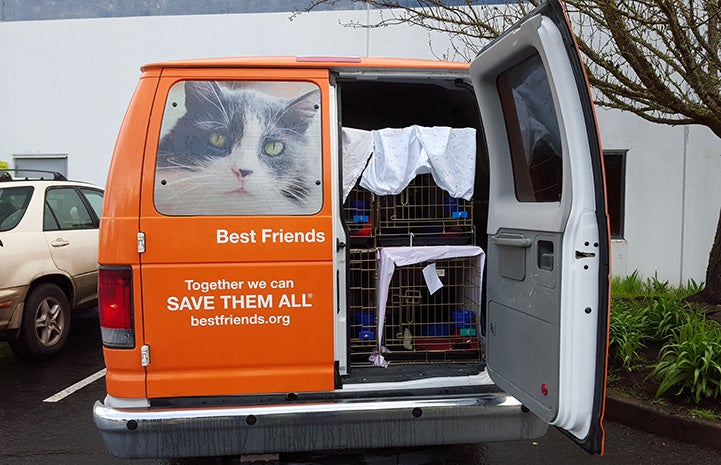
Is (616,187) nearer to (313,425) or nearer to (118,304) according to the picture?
(313,425)

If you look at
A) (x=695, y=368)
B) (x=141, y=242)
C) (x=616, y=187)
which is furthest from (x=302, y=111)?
(x=616, y=187)

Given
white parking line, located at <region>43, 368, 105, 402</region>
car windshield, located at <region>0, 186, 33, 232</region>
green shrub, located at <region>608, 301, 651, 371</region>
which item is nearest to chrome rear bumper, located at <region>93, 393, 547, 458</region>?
green shrub, located at <region>608, 301, 651, 371</region>

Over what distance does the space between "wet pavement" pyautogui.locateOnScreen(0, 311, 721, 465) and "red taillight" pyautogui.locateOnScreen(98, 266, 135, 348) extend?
85 cm

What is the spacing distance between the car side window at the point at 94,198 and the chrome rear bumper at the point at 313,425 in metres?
4.30

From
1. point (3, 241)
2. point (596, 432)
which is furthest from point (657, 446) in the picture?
point (3, 241)

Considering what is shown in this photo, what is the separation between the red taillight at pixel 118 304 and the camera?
2711 millimetres

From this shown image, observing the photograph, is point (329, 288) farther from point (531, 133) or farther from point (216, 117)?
point (531, 133)

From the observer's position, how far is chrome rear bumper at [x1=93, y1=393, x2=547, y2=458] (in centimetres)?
266

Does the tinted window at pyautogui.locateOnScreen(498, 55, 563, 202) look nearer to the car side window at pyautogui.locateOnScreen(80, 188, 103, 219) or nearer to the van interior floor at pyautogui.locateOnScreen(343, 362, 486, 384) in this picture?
the van interior floor at pyautogui.locateOnScreen(343, 362, 486, 384)

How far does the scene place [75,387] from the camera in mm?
5020

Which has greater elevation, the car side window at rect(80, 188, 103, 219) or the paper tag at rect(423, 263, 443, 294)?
the car side window at rect(80, 188, 103, 219)

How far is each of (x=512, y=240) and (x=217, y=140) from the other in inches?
62.2

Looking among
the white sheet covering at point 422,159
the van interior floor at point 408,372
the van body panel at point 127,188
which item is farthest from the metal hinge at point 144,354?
the white sheet covering at point 422,159

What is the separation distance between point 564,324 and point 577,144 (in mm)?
747
